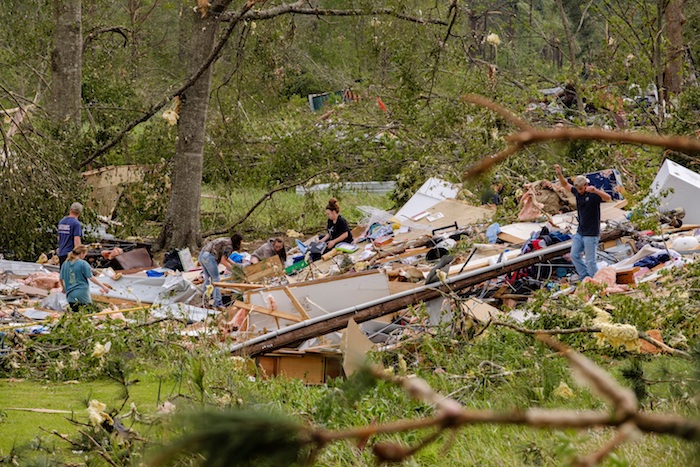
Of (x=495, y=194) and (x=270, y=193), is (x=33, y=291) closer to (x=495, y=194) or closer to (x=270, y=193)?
(x=270, y=193)

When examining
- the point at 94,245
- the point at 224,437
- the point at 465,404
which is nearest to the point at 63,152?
the point at 94,245

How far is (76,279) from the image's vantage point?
11.9 meters

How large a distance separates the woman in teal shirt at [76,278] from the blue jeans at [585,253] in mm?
5717

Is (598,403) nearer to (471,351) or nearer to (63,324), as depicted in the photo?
(471,351)

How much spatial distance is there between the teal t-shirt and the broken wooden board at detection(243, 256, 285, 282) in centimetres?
286

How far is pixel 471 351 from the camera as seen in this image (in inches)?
334

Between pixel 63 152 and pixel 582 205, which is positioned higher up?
pixel 582 205

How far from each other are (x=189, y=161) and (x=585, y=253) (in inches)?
369

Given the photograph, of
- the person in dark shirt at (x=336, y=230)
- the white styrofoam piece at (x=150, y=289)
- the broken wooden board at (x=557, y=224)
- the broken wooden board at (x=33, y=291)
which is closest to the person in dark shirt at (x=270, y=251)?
the person in dark shirt at (x=336, y=230)

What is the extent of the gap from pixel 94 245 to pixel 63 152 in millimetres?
2234

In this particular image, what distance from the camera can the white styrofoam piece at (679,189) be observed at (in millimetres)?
13617

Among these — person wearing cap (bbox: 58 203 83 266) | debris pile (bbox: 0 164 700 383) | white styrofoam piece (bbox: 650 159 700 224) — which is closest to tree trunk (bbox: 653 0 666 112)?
debris pile (bbox: 0 164 700 383)

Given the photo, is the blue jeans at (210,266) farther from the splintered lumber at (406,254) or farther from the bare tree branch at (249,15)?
the bare tree branch at (249,15)

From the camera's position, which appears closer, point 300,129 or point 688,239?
point 688,239
